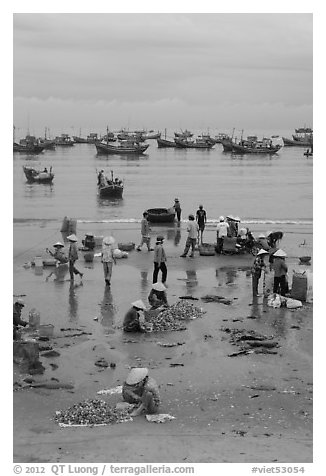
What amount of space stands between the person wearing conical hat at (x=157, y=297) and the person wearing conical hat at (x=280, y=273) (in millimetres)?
2545

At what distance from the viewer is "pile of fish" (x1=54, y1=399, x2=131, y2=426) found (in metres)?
9.52

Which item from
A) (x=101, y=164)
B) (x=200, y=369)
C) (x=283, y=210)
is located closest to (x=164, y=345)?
(x=200, y=369)

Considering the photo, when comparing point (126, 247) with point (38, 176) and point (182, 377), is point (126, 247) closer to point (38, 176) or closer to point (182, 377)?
point (182, 377)

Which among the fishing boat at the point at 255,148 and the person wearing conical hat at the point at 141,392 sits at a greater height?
the fishing boat at the point at 255,148

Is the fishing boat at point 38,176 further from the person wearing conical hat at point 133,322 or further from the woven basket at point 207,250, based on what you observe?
the person wearing conical hat at point 133,322

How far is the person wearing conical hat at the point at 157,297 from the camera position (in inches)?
585

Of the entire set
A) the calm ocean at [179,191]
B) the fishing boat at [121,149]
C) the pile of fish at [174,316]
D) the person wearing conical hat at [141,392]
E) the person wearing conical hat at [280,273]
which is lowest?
the person wearing conical hat at [141,392]

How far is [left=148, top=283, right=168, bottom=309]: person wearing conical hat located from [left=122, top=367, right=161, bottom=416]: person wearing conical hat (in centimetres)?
475

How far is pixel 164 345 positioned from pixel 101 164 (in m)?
86.5

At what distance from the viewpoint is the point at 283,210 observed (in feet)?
132

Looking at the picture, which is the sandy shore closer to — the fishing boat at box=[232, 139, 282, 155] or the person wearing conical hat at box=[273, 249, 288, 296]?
the person wearing conical hat at box=[273, 249, 288, 296]

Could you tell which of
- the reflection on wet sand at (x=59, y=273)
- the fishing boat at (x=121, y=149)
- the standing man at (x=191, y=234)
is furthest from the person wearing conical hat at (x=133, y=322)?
the fishing boat at (x=121, y=149)

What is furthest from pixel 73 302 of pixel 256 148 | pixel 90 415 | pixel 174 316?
pixel 256 148

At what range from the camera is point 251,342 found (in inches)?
505
